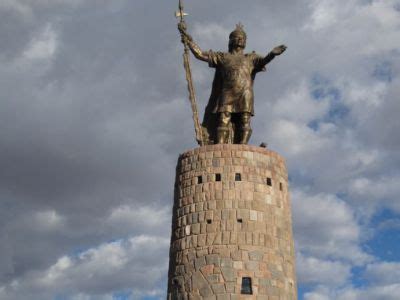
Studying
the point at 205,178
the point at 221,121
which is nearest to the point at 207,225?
the point at 205,178

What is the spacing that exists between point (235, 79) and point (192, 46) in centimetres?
214

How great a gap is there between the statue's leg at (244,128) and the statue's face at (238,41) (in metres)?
2.70

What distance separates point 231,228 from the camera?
2386 cm

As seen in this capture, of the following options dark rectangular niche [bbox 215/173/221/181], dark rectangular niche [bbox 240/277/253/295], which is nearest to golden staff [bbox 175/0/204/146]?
dark rectangular niche [bbox 215/173/221/181]

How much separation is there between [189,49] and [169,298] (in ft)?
30.6

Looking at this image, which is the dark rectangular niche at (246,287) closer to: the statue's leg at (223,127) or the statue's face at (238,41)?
the statue's leg at (223,127)

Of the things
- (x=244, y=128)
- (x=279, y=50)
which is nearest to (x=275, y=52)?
(x=279, y=50)

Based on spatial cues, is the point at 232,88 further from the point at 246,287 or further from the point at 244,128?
the point at 246,287

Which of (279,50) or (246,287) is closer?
(246,287)

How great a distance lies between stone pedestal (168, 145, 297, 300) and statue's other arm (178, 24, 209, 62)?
12.6 feet

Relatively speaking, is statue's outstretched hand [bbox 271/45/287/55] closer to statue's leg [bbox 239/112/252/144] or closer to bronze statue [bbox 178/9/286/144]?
bronze statue [bbox 178/9/286/144]

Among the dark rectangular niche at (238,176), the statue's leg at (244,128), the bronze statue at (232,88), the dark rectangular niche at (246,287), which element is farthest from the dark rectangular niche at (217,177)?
the dark rectangular niche at (246,287)

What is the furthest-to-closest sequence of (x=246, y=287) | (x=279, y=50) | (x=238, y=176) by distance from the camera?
(x=279, y=50) → (x=238, y=176) → (x=246, y=287)

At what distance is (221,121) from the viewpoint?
26781 millimetres
